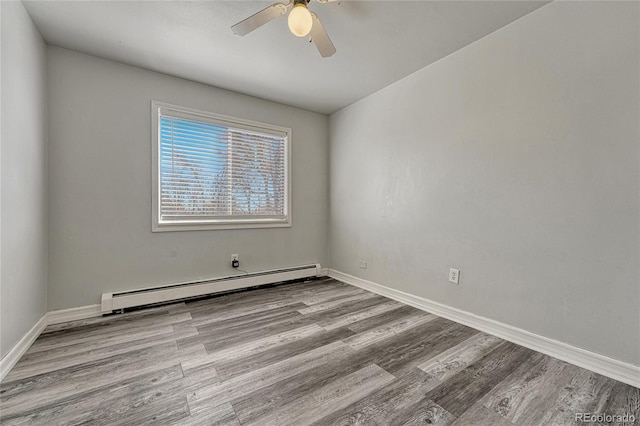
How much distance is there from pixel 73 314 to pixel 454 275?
3.47 metres

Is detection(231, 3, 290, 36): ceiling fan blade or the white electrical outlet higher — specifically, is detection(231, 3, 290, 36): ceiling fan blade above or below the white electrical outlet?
above

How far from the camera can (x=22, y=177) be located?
5.93 feet

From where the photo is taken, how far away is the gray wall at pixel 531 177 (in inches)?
61.1

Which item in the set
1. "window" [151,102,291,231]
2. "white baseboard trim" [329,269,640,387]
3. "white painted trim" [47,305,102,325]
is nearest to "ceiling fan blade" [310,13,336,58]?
"window" [151,102,291,231]

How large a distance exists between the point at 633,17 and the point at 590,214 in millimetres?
1155

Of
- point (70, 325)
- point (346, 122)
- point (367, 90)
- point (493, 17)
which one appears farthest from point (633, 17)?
point (70, 325)

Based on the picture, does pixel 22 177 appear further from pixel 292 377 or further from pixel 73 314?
pixel 292 377

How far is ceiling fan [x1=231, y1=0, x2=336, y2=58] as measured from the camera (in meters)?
1.55

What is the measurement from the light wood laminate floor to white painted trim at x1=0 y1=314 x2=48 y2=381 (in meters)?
0.04

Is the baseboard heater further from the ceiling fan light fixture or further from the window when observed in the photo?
the ceiling fan light fixture

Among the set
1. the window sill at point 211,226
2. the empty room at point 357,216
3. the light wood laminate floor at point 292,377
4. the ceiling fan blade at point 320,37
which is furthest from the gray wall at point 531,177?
the window sill at point 211,226

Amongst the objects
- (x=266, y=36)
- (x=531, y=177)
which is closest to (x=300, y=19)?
(x=266, y=36)

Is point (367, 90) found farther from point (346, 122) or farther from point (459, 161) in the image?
point (459, 161)

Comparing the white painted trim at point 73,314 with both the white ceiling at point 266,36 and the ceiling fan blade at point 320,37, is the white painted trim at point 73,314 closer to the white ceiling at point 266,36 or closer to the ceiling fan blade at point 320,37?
the white ceiling at point 266,36
